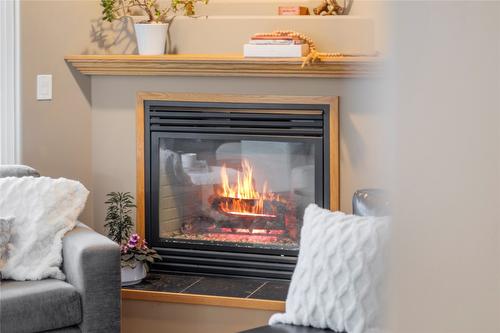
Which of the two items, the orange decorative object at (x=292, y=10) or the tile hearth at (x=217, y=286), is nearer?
the tile hearth at (x=217, y=286)

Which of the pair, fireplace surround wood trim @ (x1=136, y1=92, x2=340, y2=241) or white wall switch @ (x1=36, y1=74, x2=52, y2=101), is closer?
fireplace surround wood trim @ (x1=136, y1=92, x2=340, y2=241)

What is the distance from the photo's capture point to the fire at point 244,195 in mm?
3629

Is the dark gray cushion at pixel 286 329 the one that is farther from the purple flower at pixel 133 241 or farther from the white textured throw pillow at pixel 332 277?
the purple flower at pixel 133 241

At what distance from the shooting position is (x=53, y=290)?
108 inches

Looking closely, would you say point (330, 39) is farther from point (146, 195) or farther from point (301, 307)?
point (301, 307)

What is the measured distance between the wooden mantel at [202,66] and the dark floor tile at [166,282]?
88 cm

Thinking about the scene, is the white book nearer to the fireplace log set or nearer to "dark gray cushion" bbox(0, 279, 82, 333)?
the fireplace log set

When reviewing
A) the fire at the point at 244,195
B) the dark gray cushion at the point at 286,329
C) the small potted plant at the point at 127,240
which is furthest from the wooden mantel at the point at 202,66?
the dark gray cushion at the point at 286,329

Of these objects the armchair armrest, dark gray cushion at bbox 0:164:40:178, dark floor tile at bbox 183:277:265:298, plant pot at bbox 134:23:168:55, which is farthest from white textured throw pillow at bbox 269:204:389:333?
plant pot at bbox 134:23:168:55

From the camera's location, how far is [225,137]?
3629 millimetres

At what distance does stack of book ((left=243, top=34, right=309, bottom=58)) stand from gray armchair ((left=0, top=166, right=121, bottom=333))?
1.03m

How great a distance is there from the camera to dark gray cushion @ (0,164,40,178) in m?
3.23

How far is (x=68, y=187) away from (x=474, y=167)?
2995 millimetres

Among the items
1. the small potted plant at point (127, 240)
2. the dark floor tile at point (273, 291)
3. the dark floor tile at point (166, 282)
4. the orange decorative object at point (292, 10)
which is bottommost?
the dark floor tile at point (273, 291)
